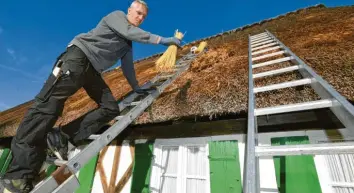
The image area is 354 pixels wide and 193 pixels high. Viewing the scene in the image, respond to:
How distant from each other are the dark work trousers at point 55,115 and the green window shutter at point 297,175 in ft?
6.53

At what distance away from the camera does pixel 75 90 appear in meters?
2.09

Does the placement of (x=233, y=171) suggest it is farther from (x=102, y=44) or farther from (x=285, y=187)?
(x=102, y=44)

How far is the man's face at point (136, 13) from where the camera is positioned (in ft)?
8.05

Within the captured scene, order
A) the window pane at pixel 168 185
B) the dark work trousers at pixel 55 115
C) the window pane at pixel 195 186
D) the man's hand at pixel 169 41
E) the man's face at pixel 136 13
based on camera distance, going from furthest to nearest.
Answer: the window pane at pixel 168 185
the window pane at pixel 195 186
the man's face at pixel 136 13
the man's hand at pixel 169 41
the dark work trousers at pixel 55 115

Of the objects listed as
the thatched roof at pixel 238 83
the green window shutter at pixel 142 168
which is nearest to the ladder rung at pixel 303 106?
the thatched roof at pixel 238 83

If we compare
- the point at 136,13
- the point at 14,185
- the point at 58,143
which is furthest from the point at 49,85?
the point at 136,13

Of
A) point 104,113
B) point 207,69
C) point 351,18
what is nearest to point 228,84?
point 207,69

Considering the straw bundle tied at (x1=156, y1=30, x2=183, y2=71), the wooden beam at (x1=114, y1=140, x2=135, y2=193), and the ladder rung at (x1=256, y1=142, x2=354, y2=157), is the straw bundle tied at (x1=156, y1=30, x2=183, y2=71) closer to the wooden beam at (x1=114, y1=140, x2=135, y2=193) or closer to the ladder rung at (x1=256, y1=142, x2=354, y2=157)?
the ladder rung at (x1=256, y1=142, x2=354, y2=157)

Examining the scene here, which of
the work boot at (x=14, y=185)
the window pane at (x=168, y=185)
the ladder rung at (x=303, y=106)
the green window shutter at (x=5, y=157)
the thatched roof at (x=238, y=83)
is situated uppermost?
the thatched roof at (x=238, y=83)

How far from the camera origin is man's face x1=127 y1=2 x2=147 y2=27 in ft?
8.05

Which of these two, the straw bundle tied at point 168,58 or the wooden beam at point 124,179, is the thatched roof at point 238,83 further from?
the wooden beam at point 124,179

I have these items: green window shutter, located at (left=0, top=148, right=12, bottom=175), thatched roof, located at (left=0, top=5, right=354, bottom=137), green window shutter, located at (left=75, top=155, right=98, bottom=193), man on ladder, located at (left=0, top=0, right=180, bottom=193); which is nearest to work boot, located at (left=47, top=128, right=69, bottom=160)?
man on ladder, located at (left=0, top=0, right=180, bottom=193)

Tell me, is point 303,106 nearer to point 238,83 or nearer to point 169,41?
Answer: point 238,83

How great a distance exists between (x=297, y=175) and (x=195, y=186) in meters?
1.36
